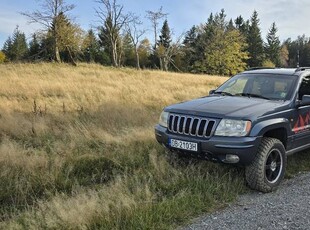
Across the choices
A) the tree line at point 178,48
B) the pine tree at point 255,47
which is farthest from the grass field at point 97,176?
the pine tree at point 255,47

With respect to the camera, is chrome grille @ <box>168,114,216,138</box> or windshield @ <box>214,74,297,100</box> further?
windshield @ <box>214,74,297,100</box>

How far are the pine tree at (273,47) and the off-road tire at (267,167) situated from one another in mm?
72942

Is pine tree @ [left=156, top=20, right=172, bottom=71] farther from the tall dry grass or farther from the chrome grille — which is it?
the chrome grille

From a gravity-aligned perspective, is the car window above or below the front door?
above

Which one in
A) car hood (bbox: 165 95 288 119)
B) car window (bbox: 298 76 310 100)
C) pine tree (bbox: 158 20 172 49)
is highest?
pine tree (bbox: 158 20 172 49)

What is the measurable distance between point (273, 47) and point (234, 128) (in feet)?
249

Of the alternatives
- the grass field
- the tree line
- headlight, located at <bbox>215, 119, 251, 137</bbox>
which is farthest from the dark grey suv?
the tree line

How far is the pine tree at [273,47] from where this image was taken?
2913 inches

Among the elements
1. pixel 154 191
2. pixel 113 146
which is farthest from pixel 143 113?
pixel 154 191

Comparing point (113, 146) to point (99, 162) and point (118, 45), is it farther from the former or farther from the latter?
point (118, 45)

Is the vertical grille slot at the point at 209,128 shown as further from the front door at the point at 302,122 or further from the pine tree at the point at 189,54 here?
the pine tree at the point at 189,54

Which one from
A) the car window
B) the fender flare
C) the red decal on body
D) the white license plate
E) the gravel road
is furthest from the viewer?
the car window

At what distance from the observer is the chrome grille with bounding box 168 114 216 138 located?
4676 millimetres

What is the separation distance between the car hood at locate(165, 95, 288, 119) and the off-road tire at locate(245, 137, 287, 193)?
45cm
